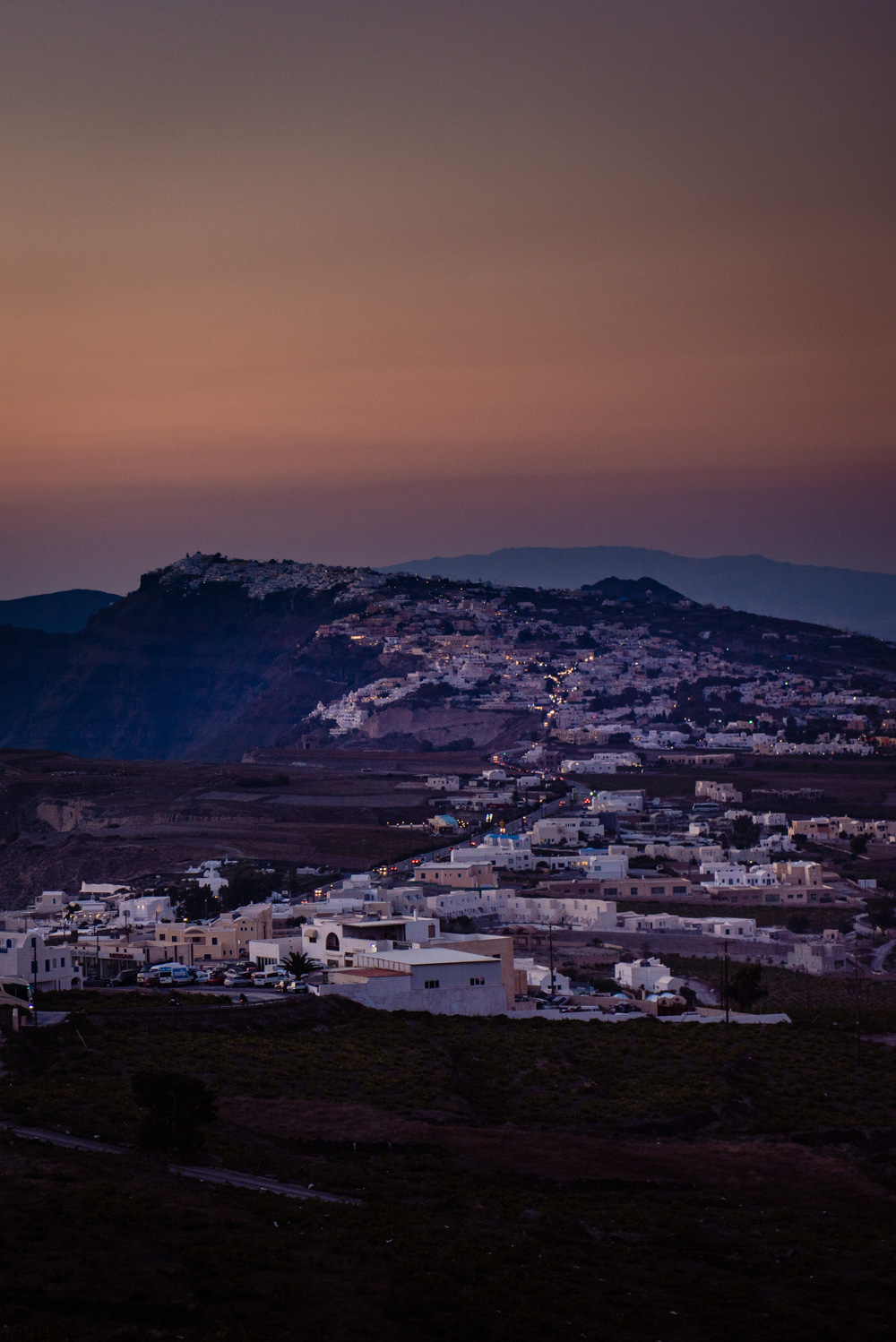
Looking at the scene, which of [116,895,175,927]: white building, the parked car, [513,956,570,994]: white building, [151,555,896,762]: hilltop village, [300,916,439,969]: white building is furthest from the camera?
[151,555,896,762]: hilltop village


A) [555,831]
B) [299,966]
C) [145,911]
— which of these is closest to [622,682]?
[555,831]

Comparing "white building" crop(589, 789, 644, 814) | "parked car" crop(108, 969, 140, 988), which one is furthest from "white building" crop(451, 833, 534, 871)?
"parked car" crop(108, 969, 140, 988)

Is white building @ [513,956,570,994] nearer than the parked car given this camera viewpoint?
No

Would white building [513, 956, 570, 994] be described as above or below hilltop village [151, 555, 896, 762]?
below

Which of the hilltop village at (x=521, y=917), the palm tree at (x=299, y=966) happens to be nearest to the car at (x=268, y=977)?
the hilltop village at (x=521, y=917)

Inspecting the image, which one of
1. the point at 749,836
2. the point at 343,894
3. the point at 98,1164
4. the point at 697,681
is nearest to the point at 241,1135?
the point at 98,1164

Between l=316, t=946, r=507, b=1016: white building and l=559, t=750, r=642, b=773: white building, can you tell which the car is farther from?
l=559, t=750, r=642, b=773: white building

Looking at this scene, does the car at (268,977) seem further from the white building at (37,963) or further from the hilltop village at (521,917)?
the white building at (37,963)

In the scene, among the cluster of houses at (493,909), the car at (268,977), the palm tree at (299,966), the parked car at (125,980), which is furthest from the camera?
the palm tree at (299,966)

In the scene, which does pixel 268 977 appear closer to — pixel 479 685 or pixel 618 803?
pixel 618 803

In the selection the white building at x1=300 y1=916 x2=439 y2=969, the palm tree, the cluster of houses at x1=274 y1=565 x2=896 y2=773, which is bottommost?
the palm tree

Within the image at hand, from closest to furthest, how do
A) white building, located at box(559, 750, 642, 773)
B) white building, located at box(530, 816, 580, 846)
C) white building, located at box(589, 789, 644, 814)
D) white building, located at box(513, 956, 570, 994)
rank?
white building, located at box(513, 956, 570, 994), white building, located at box(530, 816, 580, 846), white building, located at box(589, 789, 644, 814), white building, located at box(559, 750, 642, 773)

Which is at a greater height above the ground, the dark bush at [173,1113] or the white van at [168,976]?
the dark bush at [173,1113]
